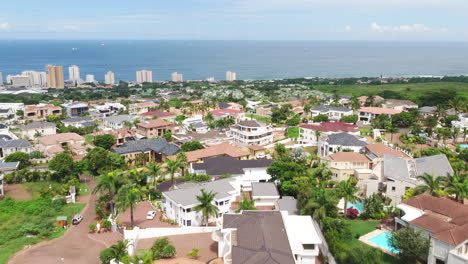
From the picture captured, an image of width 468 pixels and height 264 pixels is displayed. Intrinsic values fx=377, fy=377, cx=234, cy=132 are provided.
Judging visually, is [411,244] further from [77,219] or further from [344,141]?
[344,141]

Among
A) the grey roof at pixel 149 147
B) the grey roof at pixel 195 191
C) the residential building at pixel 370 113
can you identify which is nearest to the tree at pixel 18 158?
the grey roof at pixel 149 147

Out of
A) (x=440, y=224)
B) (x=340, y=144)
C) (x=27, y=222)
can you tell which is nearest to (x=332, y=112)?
(x=340, y=144)

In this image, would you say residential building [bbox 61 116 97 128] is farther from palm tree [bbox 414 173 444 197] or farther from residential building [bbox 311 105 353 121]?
palm tree [bbox 414 173 444 197]

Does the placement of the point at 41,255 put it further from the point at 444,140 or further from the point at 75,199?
the point at 444,140

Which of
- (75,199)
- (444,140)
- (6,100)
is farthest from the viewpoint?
(6,100)

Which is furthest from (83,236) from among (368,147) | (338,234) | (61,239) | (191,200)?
(368,147)

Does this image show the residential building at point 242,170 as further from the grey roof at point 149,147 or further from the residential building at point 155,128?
the residential building at point 155,128

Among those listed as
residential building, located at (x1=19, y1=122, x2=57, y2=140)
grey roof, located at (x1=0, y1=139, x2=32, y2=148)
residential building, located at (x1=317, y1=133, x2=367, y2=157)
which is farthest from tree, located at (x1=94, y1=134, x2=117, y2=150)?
residential building, located at (x1=317, y1=133, x2=367, y2=157)
